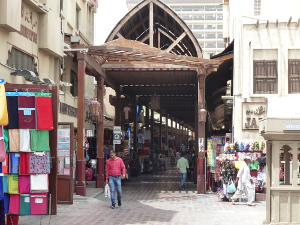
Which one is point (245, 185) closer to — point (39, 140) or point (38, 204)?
point (38, 204)

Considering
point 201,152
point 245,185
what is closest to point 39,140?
point 245,185

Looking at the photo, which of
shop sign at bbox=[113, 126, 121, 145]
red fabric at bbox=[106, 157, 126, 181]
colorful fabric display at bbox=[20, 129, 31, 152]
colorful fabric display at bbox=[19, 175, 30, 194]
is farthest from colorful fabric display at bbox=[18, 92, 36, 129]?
shop sign at bbox=[113, 126, 121, 145]

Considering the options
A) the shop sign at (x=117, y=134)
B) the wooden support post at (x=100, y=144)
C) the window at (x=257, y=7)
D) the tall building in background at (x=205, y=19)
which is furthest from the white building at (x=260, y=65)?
the tall building in background at (x=205, y=19)

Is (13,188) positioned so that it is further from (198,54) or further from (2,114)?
(198,54)

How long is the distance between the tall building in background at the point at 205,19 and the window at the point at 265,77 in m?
91.4

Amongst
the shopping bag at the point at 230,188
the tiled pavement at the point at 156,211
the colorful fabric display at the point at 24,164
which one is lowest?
the tiled pavement at the point at 156,211

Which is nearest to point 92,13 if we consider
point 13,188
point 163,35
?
point 163,35

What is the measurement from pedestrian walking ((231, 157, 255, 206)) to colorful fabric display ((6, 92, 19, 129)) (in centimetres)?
925

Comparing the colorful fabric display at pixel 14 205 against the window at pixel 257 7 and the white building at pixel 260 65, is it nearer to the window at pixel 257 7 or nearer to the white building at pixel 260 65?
the white building at pixel 260 65

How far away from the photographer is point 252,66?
830 inches

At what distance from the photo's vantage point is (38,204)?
10.6 meters

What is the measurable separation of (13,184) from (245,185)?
9.33 metres

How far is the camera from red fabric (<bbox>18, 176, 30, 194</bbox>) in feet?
34.5

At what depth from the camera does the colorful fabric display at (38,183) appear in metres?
10.6
